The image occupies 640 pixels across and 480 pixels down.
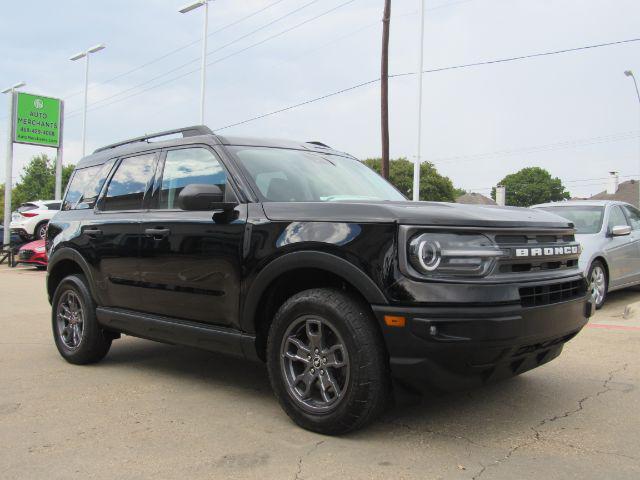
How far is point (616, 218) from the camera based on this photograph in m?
8.80

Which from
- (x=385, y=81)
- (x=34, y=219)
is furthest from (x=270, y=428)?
(x=34, y=219)

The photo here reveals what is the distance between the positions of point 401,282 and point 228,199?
151cm

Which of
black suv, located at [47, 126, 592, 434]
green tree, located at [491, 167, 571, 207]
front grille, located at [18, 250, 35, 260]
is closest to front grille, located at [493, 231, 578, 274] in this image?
black suv, located at [47, 126, 592, 434]

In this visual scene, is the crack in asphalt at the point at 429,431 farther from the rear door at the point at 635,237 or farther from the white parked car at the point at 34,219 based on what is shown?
the white parked car at the point at 34,219

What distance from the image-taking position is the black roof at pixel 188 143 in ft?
14.6

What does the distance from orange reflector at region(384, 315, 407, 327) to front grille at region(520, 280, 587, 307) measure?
0.66 metres

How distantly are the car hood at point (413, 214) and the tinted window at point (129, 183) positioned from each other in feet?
4.94

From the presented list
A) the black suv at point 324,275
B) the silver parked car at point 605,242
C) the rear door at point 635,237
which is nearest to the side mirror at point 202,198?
the black suv at point 324,275

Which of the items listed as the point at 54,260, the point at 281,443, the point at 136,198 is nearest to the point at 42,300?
the point at 54,260

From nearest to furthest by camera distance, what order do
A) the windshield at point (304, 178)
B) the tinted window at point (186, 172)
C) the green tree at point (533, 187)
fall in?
the windshield at point (304, 178) → the tinted window at point (186, 172) → the green tree at point (533, 187)

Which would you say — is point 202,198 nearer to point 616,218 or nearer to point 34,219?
point 616,218

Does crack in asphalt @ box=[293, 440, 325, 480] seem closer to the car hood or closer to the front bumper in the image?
the front bumper

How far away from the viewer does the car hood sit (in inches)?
126

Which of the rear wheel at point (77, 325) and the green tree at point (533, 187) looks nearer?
the rear wheel at point (77, 325)
